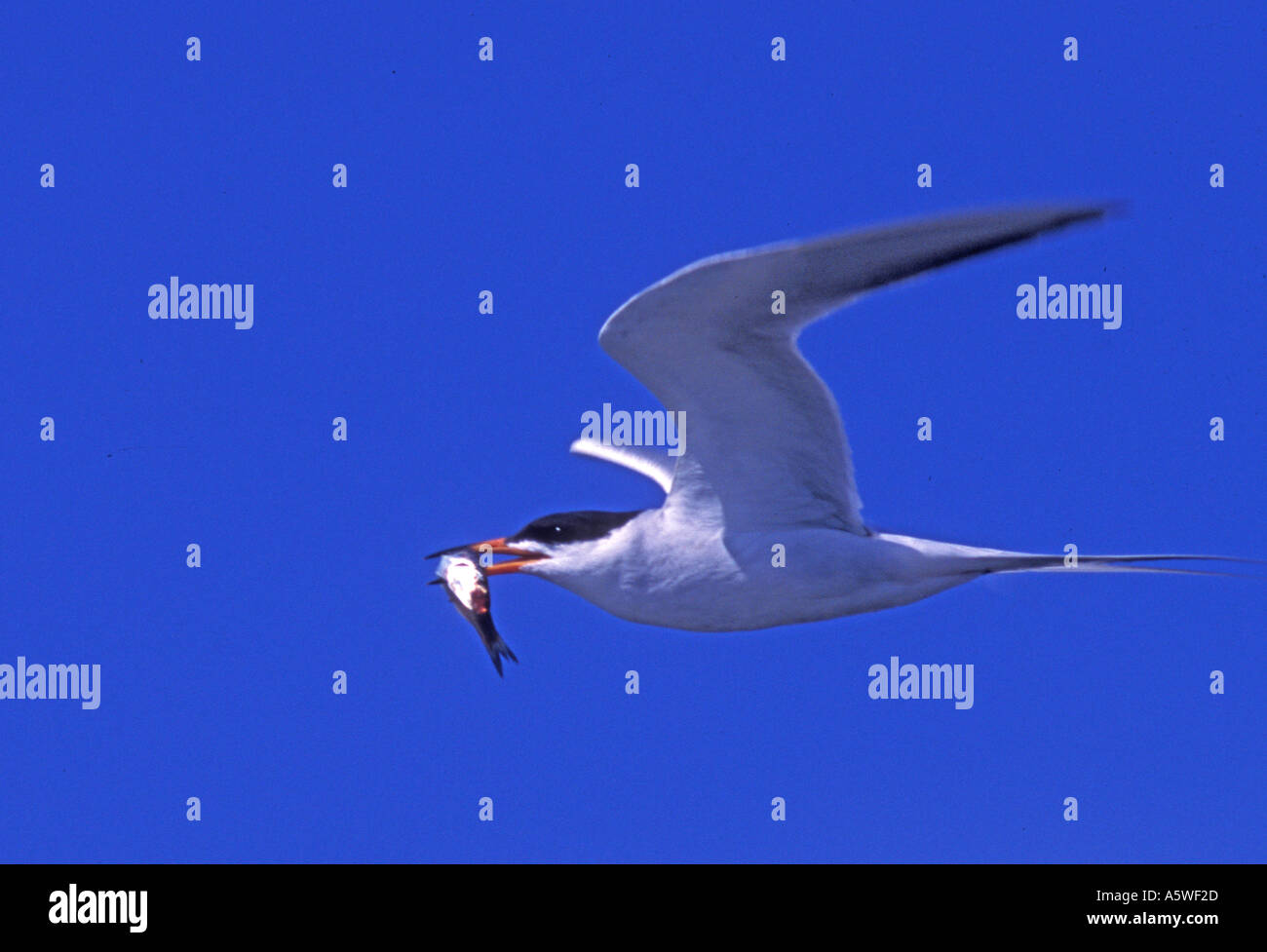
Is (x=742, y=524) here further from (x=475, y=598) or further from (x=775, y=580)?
(x=475, y=598)

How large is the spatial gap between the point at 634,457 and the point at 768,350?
2.87m

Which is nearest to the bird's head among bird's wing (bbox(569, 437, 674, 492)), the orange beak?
the orange beak

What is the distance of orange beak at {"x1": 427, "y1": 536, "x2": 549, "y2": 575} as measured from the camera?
277 inches

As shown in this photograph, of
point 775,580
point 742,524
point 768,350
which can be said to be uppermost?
point 768,350

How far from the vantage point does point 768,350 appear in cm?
584

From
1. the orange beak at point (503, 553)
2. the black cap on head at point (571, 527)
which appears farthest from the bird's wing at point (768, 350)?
the orange beak at point (503, 553)

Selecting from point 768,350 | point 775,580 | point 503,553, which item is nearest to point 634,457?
point 503,553

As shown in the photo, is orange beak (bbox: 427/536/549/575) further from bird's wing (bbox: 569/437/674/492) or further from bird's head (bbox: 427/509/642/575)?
bird's wing (bbox: 569/437/674/492)

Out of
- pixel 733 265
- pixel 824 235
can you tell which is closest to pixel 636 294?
pixel 733 265

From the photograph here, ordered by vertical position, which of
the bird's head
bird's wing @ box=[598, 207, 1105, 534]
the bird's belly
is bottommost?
the bird's belly

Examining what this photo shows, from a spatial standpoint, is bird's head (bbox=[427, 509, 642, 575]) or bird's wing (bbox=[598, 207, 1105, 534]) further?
bird's head (bbox=[427, 509, 642, 575])

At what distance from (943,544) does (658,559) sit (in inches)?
49.0

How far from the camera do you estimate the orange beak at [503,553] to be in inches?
277

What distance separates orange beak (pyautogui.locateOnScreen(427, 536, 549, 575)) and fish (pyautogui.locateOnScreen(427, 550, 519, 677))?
0.03 meters
